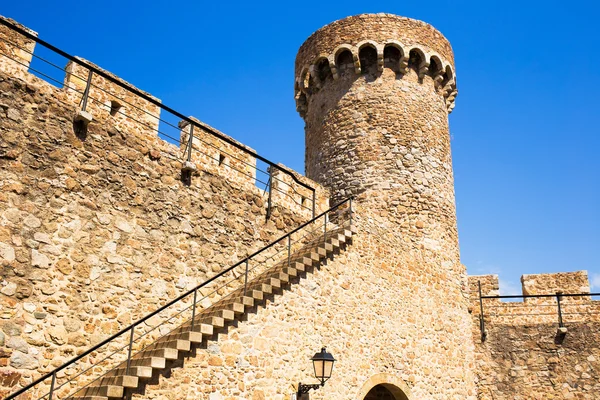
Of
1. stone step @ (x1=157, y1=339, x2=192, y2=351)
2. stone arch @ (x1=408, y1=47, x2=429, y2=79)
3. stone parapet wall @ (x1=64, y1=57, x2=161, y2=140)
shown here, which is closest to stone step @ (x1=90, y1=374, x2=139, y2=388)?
stone step @ (x1=157, y1=339, x2=192, y2=351)

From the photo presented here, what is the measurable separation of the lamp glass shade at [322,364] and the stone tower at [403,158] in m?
3.55

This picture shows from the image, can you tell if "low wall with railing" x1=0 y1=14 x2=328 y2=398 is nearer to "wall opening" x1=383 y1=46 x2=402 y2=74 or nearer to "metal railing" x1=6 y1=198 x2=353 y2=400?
"metal railing" x1=6 y1=198 x2=353 y2=400

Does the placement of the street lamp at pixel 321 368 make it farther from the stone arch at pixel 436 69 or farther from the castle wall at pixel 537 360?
the stone arch at pixel 436 69

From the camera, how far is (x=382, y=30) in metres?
16.5

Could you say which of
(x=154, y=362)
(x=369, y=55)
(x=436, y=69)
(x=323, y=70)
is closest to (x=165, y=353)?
(x=154, y=362)

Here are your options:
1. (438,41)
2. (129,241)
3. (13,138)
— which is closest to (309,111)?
(438,41)

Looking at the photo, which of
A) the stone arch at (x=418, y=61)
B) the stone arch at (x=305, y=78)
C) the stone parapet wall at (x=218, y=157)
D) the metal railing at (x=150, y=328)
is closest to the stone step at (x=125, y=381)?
the metal railing at (x=150, y=328)

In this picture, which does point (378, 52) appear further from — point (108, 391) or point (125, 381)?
point (108, 391)

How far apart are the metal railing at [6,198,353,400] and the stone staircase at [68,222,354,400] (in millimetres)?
184

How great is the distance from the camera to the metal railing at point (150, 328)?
7488 mm

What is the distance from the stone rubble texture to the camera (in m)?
8.20

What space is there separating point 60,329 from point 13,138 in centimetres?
290

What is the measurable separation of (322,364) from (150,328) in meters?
2.93

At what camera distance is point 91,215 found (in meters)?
8.97
